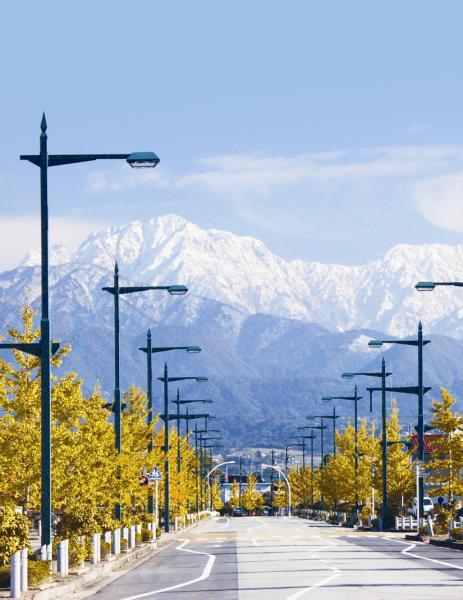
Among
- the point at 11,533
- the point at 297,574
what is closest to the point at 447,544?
the point at 297,574

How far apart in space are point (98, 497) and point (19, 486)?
525 centimetres

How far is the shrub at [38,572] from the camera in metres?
31.6

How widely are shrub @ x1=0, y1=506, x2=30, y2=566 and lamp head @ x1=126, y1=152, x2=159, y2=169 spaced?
8.00 m

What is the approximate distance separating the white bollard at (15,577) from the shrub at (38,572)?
2.61 metres

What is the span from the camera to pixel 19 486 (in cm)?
4294

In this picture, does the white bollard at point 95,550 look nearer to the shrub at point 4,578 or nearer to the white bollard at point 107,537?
the white bollard at point 107,537

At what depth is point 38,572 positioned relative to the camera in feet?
105

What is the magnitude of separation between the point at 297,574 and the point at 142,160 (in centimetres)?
1222

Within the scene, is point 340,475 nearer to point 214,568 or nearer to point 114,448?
point 114,448

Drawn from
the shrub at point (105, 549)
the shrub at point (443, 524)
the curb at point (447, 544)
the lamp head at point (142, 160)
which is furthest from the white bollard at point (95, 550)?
the shrub at point (443, 524)

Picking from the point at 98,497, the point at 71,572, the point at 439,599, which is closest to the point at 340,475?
the point at 98,497

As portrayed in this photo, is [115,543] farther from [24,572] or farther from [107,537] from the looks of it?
[24,572]

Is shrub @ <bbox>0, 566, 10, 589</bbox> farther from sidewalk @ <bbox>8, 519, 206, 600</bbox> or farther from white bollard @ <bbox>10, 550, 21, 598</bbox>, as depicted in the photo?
white bollard @ <bbox>10, 550, 21, 598</bbox>

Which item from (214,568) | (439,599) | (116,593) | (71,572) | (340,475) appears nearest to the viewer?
(439,599)
